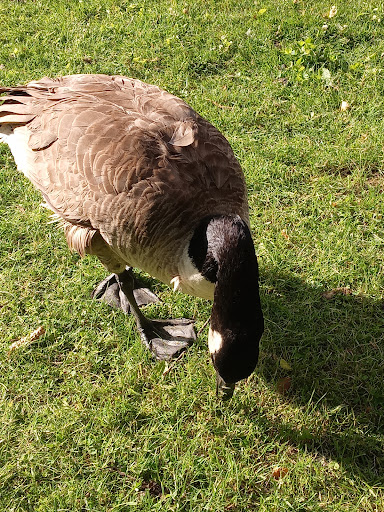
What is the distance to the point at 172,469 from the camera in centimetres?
319

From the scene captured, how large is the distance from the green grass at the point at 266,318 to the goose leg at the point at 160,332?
90 mm

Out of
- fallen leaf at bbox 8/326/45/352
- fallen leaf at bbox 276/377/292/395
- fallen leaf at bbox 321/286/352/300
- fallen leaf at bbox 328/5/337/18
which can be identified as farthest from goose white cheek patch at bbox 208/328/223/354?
fallen leaf at bbox 328/5/337/18

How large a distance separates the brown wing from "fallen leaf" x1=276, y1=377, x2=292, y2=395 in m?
1.24

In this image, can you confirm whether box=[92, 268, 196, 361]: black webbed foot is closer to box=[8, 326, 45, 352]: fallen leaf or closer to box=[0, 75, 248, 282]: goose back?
box=[0, 75, 248, 282]: goose back

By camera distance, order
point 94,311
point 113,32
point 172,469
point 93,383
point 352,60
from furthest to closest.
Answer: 1. point 113,32
2. point 352,60
3. point 94,311
4. point 93,383
5. point 172,469

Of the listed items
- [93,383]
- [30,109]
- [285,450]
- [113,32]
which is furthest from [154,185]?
[113,32]

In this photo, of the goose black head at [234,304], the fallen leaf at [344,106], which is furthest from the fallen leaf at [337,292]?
the fallen leaf at [344,106]

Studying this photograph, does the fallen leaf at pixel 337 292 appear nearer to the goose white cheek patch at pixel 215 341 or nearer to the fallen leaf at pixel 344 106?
the goose white cheek patch at pixel 215 341

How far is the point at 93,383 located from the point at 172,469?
889 millimetres

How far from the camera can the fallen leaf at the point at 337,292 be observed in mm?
3994

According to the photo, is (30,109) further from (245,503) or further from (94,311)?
(245,503)

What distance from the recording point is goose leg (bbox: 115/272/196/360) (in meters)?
3.79

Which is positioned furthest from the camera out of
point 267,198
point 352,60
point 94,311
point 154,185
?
point 352,60

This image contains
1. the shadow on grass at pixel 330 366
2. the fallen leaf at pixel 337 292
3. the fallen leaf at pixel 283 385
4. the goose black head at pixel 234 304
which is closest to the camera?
the goose black head at pixel 234 304
